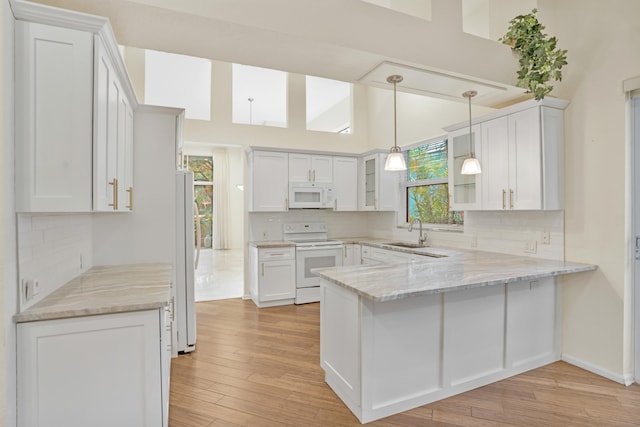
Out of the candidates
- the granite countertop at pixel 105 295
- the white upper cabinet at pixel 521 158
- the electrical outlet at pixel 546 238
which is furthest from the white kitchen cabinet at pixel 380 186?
the granite countertop at pixel 105 295

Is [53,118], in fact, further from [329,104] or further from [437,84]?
[329,104]

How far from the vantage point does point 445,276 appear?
86.4 inches

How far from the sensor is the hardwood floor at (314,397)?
199 centimetres

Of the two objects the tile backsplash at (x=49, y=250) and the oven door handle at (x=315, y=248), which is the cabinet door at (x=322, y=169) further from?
the tile backsplash at (x=49, y=250)

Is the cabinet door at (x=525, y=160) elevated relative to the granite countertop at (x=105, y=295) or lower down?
elevated

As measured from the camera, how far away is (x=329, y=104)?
25.1 ft

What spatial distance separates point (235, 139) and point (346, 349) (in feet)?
12.3

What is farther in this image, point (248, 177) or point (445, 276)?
point (248, 177)

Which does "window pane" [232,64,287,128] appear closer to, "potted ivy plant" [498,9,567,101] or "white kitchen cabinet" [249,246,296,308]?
"white kitchen cabinet" [249,246,296,308]

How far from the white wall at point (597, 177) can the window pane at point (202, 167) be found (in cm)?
937

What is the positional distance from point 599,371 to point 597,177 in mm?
1549

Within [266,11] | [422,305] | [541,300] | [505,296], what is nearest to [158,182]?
[266,11]

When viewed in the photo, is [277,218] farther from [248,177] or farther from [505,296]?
[505,296]

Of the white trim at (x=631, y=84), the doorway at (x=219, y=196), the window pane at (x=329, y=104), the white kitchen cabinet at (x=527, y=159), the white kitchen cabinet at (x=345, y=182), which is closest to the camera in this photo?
the white trim at (x=631, y=84)
